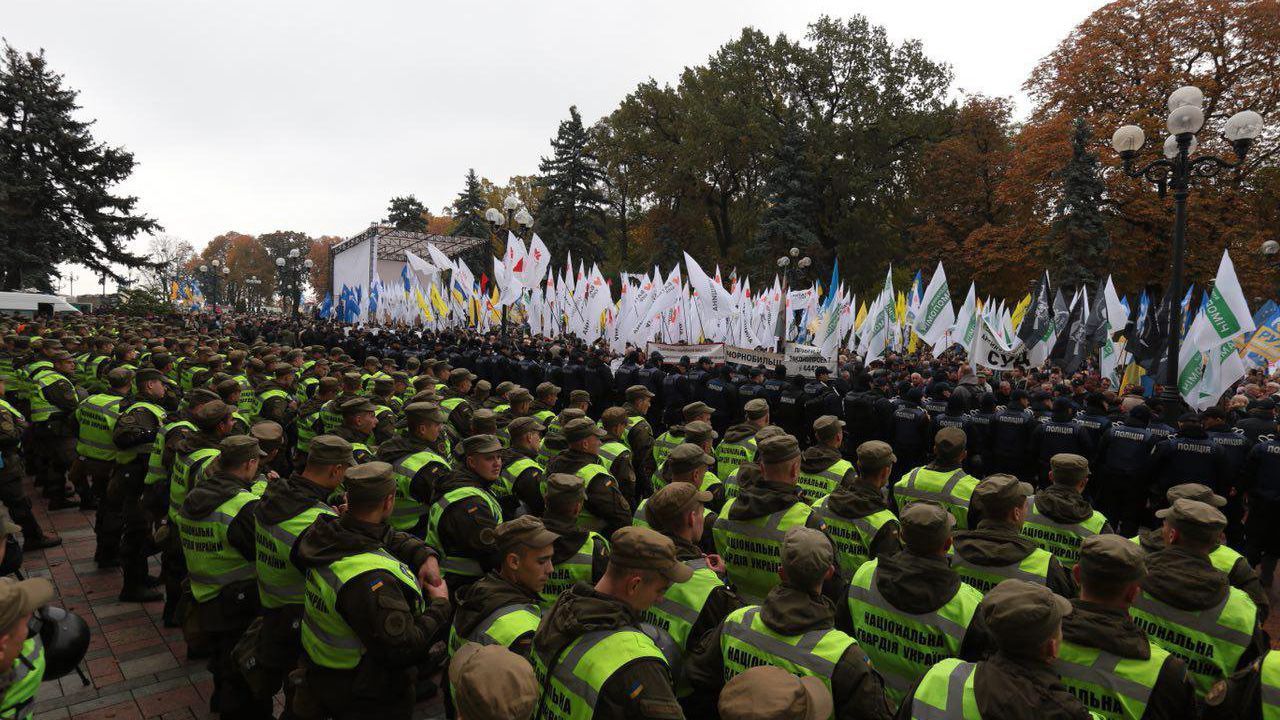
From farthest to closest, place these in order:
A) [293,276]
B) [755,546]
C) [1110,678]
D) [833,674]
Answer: [293,276] → [755,546] → [1110,678] → [833,674]

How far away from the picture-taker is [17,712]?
2576 mm

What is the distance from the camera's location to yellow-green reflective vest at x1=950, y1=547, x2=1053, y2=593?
12.1 feet

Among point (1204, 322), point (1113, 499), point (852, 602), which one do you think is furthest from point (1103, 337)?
point (852, 602)

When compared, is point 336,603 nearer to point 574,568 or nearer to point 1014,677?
point 574,568

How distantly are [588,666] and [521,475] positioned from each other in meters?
2.96

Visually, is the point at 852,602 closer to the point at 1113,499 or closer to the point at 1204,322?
the point at 1113,499

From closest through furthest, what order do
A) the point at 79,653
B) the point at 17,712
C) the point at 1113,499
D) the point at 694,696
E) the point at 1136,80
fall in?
the point at 17,712, the point at 79,653, the point at 694,696, the point at 1113,499, the point at 1136,80

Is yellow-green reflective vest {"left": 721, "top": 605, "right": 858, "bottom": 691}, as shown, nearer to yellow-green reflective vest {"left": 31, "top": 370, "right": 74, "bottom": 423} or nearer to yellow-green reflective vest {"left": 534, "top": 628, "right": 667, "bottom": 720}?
yellow-green reflective vest {"left": 534, "top": 628, "right": 667, "bottom": 720}

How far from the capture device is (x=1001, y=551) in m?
3.75

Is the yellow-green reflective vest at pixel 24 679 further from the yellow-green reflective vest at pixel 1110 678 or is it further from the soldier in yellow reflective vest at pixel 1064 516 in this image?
the soldier in yellow reflective vest at pixel 1064 516

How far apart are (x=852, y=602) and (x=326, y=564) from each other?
2.44 metres

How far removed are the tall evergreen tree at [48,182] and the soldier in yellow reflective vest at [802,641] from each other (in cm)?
4198

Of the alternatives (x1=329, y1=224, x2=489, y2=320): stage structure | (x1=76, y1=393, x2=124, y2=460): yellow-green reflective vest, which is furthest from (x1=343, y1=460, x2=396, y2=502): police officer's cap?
(x1=329, y1=224, x2=489, y2=320): stage structure

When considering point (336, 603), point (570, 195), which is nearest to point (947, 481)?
point (336, 603)
